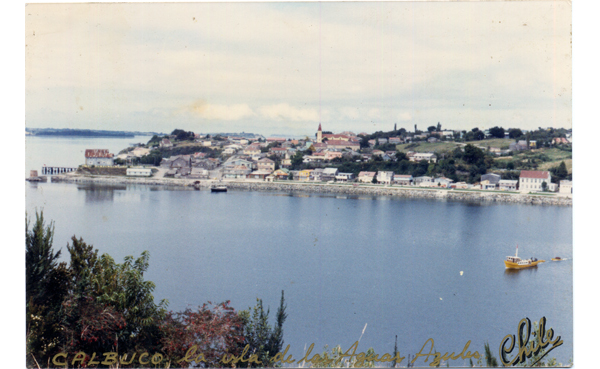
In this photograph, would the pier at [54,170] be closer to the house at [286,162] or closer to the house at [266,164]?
the house at [266,164]

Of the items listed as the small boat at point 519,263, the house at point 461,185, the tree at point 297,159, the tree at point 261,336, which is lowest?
the tree at point 261,336

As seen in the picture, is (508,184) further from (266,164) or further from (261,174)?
(261,174)

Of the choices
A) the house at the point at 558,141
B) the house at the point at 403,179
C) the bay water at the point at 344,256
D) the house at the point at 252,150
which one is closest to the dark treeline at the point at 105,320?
the bay water at the point at 344,256

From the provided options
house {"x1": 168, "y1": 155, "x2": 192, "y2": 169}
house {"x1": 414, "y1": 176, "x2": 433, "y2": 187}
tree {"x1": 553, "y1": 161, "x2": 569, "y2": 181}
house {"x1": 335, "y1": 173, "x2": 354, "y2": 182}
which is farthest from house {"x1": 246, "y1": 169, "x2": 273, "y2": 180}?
tree {"x1": 553, "y1": 161, "x2": 569, "y2": 181}

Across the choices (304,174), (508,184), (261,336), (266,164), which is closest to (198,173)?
(266,164)

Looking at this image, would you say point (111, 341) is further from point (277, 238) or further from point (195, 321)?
point (277, 238)

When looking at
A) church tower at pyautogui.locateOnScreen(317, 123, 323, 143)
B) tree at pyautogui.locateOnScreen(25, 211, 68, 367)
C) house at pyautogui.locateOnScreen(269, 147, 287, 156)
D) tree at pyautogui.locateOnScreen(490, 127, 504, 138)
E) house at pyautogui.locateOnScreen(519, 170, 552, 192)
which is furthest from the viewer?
house at pyautogui.locateOnScreen(269, 147, 287, 156)

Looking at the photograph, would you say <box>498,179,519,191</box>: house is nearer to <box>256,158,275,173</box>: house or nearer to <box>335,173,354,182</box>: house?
<box>335,173,354,182</box>: house
